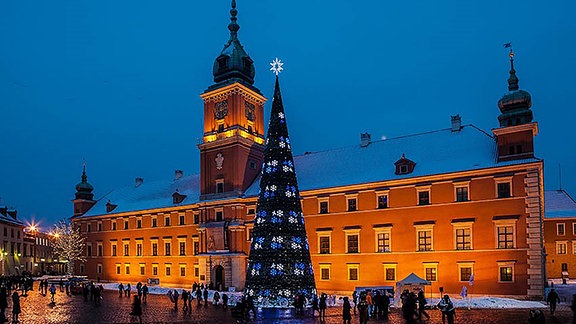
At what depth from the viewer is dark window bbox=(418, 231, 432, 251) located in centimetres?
3859

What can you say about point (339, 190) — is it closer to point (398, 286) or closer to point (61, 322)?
point (398, 286)

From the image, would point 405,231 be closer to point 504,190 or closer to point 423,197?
point 423,197

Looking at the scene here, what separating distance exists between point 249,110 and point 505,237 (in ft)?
94.0

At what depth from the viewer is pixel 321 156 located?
167ft

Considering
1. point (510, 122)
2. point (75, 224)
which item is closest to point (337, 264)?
point (510, 122)

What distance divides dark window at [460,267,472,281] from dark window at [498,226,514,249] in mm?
2770

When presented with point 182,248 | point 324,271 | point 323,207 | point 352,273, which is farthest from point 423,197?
point 182,248

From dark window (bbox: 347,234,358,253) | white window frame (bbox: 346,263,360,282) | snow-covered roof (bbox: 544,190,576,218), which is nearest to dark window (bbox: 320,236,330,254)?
dark window (bbox: 347,234,358,253)

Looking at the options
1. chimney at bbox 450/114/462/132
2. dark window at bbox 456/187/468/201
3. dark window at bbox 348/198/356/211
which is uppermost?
chimney at bbox 450/114/462/132

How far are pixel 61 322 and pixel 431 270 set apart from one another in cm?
2564

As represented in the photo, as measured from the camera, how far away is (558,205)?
207 ft

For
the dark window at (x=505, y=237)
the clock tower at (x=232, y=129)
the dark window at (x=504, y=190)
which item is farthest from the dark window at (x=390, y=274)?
the clock tower at (x=232, y=129)

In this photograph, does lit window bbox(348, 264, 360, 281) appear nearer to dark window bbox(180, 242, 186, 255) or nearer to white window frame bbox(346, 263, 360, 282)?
white window frame bbox(346, 263, 360, 282)

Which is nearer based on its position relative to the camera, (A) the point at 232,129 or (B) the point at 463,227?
(B) the point at 463,227
